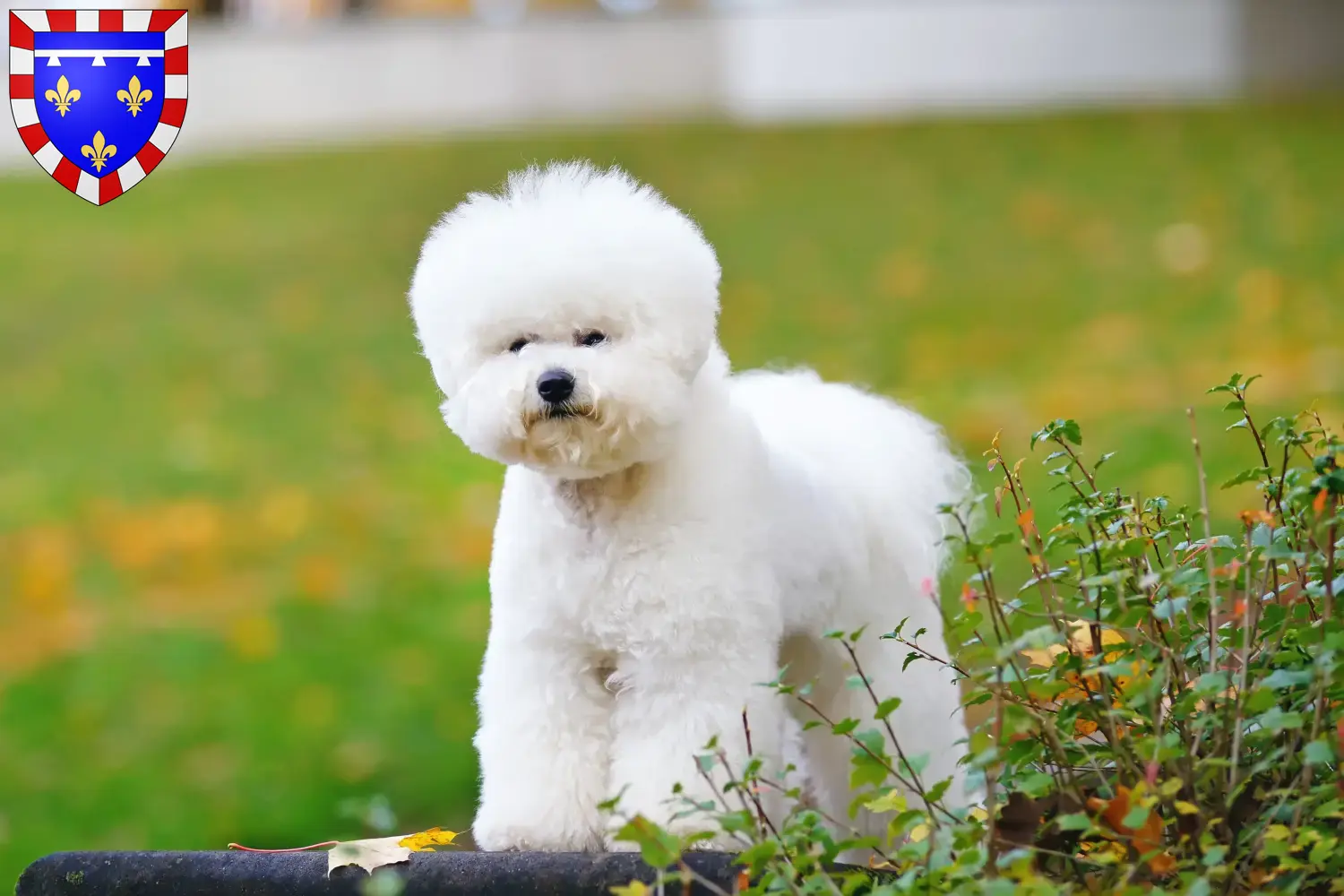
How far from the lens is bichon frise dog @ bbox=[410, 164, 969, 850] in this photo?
249 cm

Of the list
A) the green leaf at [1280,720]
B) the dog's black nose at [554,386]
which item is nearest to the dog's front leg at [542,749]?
the dog's black nose at [554,386]

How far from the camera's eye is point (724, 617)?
257 cm

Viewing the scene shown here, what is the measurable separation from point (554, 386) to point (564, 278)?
0.18 meters

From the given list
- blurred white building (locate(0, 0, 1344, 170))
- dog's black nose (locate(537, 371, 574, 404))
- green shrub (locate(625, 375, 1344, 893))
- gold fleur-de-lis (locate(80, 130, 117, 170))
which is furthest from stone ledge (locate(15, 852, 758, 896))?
blurred white building (locate(0, 0, 1344, 170))

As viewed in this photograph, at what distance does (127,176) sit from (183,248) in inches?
267

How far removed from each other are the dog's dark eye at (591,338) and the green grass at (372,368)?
2.37 m

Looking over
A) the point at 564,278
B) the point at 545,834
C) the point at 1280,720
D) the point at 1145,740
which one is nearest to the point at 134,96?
the point at 564,278

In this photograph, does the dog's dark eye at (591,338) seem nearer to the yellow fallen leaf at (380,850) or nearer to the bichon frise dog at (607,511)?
the bichon frise dog at (607,511)

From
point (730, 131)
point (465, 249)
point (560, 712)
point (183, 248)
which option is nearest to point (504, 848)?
point (560, 712)

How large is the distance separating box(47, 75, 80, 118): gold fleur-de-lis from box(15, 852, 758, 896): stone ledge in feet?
5.29

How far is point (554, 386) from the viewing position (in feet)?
7.98

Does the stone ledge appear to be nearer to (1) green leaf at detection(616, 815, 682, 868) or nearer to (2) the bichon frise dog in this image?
(2) the bichon frise dog

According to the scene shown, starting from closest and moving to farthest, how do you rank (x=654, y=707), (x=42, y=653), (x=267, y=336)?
(x=654, y=707)
(x=42, y=653)
(x=267, y=336)

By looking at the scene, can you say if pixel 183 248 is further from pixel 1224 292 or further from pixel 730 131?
pixel 1224 292
